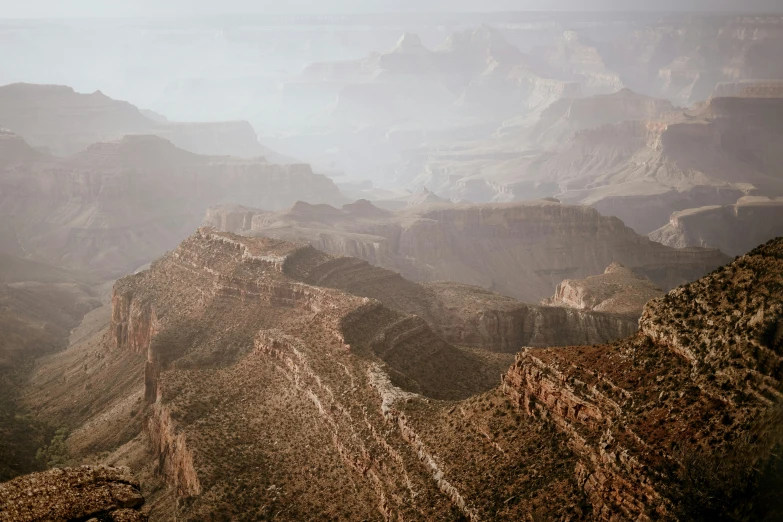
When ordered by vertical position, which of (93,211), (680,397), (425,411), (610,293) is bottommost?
(93,211)

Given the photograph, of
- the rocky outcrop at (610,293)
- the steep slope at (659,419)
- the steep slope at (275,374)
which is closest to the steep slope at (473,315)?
the steep slope at (275,374)

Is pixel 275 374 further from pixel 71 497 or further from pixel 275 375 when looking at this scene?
pixel 71 497

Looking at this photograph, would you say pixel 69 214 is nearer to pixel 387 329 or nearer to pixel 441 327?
pixel 441 327

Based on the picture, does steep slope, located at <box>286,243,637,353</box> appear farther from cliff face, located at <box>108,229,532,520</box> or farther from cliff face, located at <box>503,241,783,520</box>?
cliff face, located at <box>503,241,783,520</box>

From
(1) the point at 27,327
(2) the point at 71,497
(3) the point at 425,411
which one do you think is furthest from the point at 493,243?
(2) the point at 71,497

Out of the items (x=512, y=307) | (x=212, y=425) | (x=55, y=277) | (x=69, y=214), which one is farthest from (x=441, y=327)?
(x=69, y=214)

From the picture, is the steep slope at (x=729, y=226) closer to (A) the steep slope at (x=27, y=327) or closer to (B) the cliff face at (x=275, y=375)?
(B) the cliff face at (x=275, y=375)

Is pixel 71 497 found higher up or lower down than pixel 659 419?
lower down

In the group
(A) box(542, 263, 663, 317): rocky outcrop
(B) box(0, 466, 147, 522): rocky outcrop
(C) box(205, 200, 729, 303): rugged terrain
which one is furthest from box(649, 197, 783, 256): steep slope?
(B) box(0, 466, 147, 522): rocky outcrop
